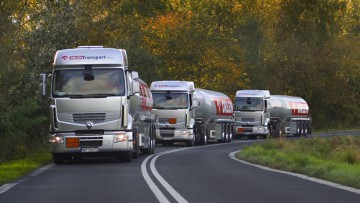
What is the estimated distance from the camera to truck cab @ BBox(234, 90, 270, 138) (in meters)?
62.4

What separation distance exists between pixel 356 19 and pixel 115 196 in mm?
90501

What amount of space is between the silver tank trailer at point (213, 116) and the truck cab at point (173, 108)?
1492 mm

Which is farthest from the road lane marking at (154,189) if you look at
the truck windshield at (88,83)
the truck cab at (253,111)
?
the truck cab at (253,111)

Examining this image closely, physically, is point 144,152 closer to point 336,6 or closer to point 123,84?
point 123,84

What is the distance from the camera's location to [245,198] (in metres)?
16.5

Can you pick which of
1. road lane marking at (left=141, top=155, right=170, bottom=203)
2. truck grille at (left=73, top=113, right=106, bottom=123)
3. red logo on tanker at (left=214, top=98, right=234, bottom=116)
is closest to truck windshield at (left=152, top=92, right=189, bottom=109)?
red logo on tanker at (left=214, top=98, right=234, bottom=116)

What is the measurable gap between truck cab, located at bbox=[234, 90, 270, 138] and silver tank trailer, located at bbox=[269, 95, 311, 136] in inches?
153

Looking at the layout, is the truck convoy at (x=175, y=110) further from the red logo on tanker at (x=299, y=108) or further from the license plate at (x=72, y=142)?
the red logo on tanker at (x=299, y=108)

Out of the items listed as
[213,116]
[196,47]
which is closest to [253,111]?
[196,47]

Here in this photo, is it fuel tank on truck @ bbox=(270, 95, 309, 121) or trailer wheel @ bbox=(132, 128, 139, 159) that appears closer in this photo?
trailer wheel @ bbox=(132, 128, 139, 159)

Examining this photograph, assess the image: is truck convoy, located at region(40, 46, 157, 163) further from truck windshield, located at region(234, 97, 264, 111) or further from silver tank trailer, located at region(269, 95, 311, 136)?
Result: silver tank trailer, located at region(269, 95, 311, 136)

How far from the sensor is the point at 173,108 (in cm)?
4772

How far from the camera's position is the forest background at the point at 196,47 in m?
29.4

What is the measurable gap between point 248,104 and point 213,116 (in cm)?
925
